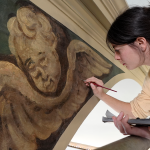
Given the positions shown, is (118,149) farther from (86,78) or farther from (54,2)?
(54,2)

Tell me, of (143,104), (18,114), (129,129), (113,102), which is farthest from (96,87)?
(18,114)

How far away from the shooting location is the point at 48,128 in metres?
1.28

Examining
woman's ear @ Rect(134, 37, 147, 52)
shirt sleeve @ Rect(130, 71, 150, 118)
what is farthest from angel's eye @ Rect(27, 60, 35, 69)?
shirt sleeve @ Rect(130, 71, 150, 118)

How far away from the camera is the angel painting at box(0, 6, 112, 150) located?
1000 mm

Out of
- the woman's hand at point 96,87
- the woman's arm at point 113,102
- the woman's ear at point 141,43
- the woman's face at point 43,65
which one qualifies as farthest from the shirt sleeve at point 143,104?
the woman's face at point 43,65

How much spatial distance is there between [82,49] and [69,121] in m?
0.93

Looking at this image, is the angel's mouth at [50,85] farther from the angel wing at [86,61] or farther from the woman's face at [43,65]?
the angel wing at [86,61]

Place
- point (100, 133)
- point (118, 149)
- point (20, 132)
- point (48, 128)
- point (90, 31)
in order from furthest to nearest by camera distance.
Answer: point (100, 133) → point (90, 31) → point (48, 128) → point (20, 132) → point (118, 149)

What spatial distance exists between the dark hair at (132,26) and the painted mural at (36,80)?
568mm

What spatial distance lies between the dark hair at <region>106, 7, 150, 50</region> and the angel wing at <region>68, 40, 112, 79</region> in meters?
0.53

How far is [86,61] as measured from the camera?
199cm

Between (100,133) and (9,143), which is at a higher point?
(9,143)

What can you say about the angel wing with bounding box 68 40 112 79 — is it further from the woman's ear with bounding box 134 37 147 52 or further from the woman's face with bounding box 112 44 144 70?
the woman's ear with bounding box 134 37 147 52

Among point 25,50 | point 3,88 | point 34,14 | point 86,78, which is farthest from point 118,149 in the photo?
point 34,14
